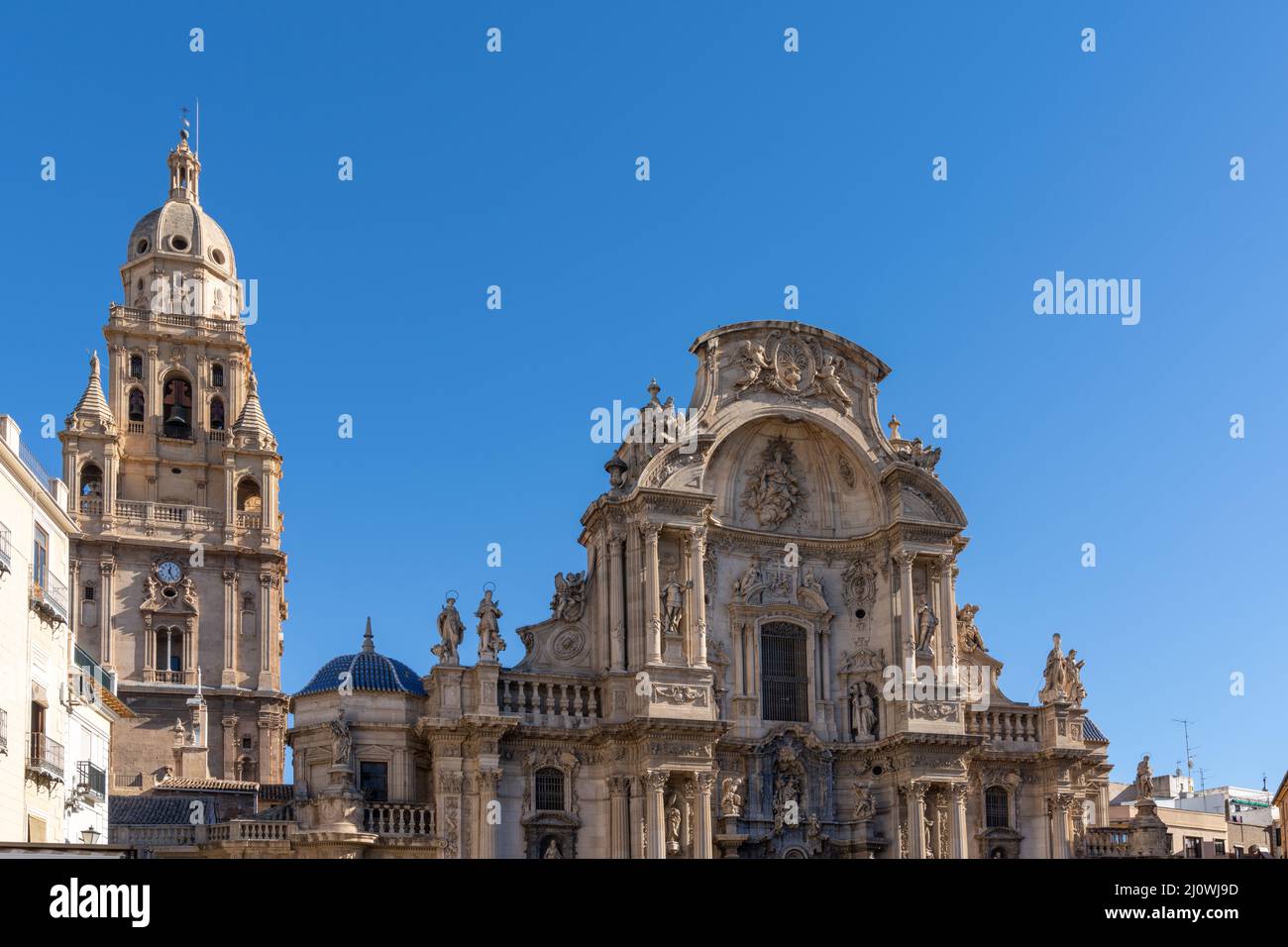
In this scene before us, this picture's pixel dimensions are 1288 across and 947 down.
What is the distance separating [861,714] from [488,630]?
1280 centimetres

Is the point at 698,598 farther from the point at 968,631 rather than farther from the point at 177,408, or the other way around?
the point at 177,408

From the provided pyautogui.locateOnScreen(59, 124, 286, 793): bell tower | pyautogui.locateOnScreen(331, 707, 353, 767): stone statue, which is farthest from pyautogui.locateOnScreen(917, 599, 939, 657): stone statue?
pyautogui.locateOnScreen(59, 124, 286, 793): bell tower

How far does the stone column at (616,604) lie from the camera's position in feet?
164

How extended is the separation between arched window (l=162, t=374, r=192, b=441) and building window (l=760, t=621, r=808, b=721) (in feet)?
113

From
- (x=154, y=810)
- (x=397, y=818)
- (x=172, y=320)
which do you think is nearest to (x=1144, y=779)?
(x=397, y=818)

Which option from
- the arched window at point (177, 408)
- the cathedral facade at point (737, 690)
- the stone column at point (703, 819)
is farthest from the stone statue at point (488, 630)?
the arched window at point (177, 408)

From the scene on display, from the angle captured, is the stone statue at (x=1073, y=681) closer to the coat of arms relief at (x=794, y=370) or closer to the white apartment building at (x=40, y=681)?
the coat of arms relief at (x=794, y=370)

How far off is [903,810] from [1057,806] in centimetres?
603

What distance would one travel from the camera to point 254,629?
70.7 m

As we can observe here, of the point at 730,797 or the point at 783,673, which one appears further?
the point at 783,673

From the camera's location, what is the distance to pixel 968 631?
5575 cm

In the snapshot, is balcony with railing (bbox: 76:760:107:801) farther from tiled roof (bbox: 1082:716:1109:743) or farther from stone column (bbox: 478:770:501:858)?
tiled roof (bbox: 1082:716:1109:743)

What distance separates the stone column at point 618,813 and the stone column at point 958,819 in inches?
422
